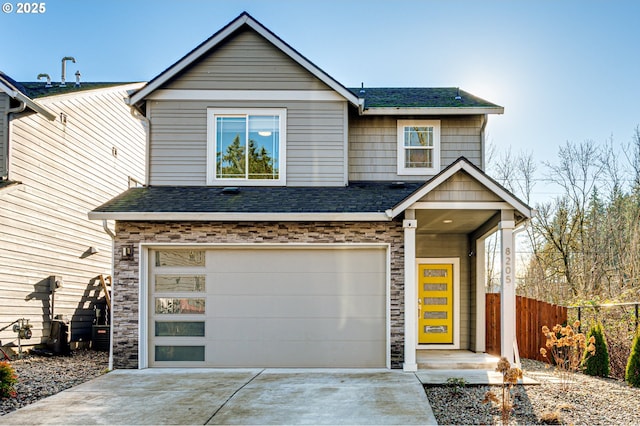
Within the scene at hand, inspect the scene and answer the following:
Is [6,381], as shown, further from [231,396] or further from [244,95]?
[244,95]

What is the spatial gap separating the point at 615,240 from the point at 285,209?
1356 cm

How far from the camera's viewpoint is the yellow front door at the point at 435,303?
39.9ft

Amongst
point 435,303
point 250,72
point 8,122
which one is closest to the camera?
point 8,122

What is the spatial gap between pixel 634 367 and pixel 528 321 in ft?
12.4

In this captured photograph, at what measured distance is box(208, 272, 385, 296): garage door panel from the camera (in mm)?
10398

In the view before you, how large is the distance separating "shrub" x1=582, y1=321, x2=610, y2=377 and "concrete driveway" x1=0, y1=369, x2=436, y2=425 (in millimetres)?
3096

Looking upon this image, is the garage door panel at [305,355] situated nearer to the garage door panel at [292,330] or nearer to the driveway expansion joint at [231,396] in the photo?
the garage door panel at [292,330]

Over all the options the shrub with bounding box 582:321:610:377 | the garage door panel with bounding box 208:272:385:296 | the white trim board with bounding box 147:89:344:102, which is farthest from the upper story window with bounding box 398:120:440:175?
the shrub with bounding box 582:321:610:377

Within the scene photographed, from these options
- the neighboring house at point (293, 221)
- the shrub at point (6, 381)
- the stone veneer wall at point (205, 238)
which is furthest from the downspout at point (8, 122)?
the shrub at point (6, 381)

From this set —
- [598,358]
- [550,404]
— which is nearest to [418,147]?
[598,358]

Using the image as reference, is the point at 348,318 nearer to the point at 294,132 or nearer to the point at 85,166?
the point at 294,132

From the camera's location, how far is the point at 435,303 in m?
12.2

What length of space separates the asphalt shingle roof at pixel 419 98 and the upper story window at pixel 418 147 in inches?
16.9

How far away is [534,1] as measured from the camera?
11.6 meters
